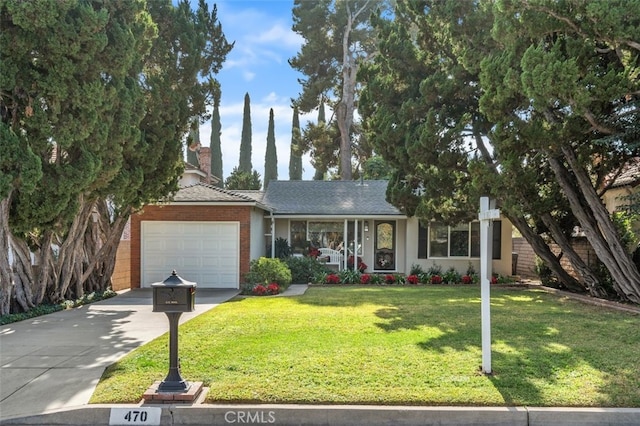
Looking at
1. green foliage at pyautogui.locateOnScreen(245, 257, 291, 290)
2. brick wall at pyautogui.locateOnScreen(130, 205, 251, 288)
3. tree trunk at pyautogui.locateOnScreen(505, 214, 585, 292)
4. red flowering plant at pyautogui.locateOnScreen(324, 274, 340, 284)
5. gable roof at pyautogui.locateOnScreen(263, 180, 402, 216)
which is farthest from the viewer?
gable roof at pyautogui.locateOnScreen(263, 180, 402, 216)

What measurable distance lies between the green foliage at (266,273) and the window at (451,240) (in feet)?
22.2

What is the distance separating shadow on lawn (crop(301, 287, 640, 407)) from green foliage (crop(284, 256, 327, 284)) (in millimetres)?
3819

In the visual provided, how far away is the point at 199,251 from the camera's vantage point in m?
14.8

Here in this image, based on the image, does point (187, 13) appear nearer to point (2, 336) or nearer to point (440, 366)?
point (2, 336)

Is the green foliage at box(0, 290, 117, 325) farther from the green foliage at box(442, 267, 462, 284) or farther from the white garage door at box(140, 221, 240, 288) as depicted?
the green foliage at box(442, 267, 462, 284)

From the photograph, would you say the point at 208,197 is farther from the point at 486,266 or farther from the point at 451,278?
the point at 486,266

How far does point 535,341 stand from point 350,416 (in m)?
4.06

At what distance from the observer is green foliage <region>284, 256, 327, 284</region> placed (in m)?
16.0

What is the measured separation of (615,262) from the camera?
10930mm

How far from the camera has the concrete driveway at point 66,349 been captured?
4844 millimetres

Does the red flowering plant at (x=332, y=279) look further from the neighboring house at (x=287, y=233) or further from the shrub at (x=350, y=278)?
the neighboring house at (x=287, y=233)

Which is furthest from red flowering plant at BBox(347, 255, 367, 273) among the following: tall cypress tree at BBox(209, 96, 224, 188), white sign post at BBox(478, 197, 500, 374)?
tall cypress tree at BBox(209, 96, 224, 188)

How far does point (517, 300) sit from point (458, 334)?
521 centimetres

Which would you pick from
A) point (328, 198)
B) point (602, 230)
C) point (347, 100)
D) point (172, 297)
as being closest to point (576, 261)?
point (602, 230)
